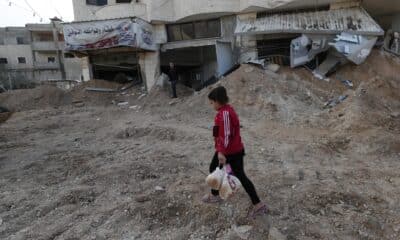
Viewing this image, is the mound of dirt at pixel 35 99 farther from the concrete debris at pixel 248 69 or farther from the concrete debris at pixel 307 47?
the concrete debris at pixel 307 47

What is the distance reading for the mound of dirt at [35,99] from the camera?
545 inches

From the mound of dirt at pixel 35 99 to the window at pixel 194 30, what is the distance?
5.75 metres

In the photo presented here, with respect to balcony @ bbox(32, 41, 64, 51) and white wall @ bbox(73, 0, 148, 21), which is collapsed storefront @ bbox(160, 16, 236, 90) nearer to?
white wall @ bbox(73, 0, 148, 21)

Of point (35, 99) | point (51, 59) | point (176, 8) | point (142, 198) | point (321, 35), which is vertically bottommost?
point (142, 198)

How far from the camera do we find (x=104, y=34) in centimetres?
1396

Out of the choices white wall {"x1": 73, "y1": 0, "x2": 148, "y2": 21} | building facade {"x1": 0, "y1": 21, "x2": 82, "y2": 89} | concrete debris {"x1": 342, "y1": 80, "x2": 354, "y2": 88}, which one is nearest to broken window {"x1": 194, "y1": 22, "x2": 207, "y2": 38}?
white wall {"x1": 73, "y1": 0, "x2": 148, "y2": 21}

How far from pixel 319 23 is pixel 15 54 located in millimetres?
31246

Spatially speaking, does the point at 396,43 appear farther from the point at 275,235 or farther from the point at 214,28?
the point at 275,235

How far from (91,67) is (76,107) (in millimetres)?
3762

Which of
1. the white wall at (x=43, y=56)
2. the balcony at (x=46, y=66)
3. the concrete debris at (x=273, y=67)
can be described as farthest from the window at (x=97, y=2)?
the white wall at (x=43, y=56)

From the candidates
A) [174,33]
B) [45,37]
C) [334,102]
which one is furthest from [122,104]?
[45,37]

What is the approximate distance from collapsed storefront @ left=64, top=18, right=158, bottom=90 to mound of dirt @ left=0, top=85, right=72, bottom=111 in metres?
2.13

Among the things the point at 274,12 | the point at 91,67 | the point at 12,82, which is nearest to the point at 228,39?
the point at 274,12

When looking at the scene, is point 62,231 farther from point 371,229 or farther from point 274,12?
point 274,12
